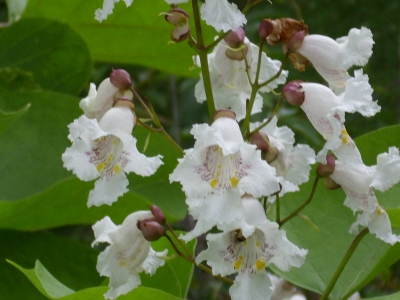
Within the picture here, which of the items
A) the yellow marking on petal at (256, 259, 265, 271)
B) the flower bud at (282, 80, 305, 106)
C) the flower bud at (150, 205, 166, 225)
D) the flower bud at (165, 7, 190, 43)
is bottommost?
the flower bud at (150, 205, 166, 225)

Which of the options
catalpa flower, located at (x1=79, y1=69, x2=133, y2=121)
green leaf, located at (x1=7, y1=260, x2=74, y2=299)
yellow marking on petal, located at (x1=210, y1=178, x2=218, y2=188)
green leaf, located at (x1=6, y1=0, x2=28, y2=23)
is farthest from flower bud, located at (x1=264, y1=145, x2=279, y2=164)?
green leaf, located at (x1=6, y1=0, x2=28, y2=23)

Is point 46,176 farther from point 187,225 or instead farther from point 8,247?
point 187,225

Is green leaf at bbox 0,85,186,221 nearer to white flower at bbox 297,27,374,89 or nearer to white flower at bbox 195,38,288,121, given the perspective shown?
white flower at bbox 195,38,288,121

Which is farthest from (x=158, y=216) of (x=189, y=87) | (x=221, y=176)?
(x=189, y=87)

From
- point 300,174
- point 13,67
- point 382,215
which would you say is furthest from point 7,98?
point 382,215

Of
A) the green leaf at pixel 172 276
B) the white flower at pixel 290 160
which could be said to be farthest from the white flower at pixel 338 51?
the green leaf at pixel 172 276

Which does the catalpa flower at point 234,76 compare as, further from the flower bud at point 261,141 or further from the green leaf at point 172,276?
the green leaf at point 172,276
